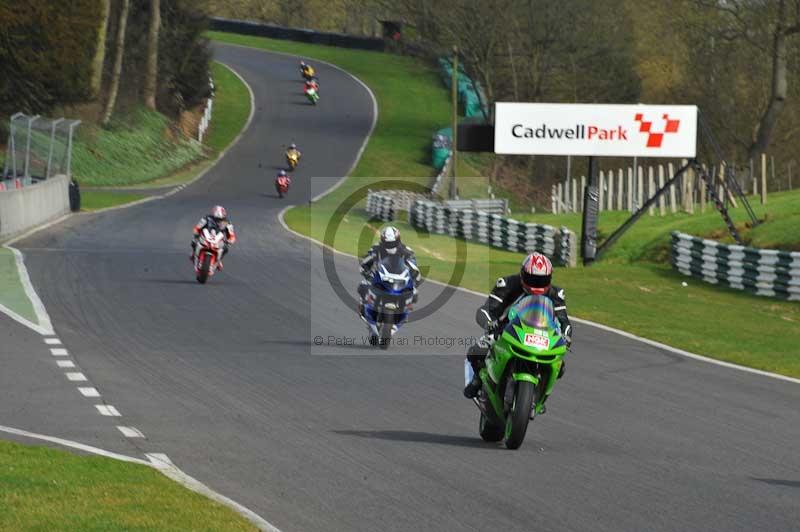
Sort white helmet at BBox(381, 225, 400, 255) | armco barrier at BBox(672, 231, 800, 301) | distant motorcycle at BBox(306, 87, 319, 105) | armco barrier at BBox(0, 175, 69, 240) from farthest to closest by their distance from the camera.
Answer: distant motorcycle at BBox(306, 87, 319, 105), armco barrier at BBox(0, 175, 69, 240), armco barrier at BBox(672, 231, 800, 301), white helmet at BBox(381, 225, 400, 255)

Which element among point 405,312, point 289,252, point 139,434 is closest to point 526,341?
point 139,434

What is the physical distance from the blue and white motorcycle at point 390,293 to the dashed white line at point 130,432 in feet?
20.0

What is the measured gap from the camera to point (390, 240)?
17875 mm

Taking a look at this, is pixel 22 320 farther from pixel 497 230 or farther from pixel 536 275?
pixel 497 230

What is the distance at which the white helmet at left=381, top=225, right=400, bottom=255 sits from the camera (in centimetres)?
1786

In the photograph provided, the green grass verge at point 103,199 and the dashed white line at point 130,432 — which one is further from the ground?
the dashed white line at point 130,432

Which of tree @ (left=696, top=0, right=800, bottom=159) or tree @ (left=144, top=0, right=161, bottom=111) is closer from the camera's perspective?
tree @ (left=696, top=0, right=800, bottom=159)

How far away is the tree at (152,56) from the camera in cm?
6975

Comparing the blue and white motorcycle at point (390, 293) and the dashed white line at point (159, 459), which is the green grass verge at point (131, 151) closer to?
the blue and white motorcycle at point (390, 293)

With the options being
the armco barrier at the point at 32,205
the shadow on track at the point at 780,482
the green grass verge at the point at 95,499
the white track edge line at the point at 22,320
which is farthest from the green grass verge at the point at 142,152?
the shadow on track at the point at 780,482

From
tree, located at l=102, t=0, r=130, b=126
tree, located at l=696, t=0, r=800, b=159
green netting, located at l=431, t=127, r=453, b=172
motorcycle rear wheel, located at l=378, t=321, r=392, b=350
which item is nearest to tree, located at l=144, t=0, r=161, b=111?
tree, located at l=102, t=0, r=130, b=126

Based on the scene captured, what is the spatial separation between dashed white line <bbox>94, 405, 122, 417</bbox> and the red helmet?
413 centimetres

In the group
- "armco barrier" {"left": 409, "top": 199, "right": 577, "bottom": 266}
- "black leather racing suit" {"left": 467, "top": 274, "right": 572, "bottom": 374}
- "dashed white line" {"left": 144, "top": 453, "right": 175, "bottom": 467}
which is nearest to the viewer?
"dashed white line" {"left": 144, "top": 453, "right": 175, "bottom": 467}

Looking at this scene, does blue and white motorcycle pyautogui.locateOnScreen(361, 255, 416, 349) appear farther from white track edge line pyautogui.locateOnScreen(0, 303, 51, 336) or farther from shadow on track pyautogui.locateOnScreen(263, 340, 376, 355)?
white track edge line pyautogui.locateOnScreen(0, 303, 51, 336)
